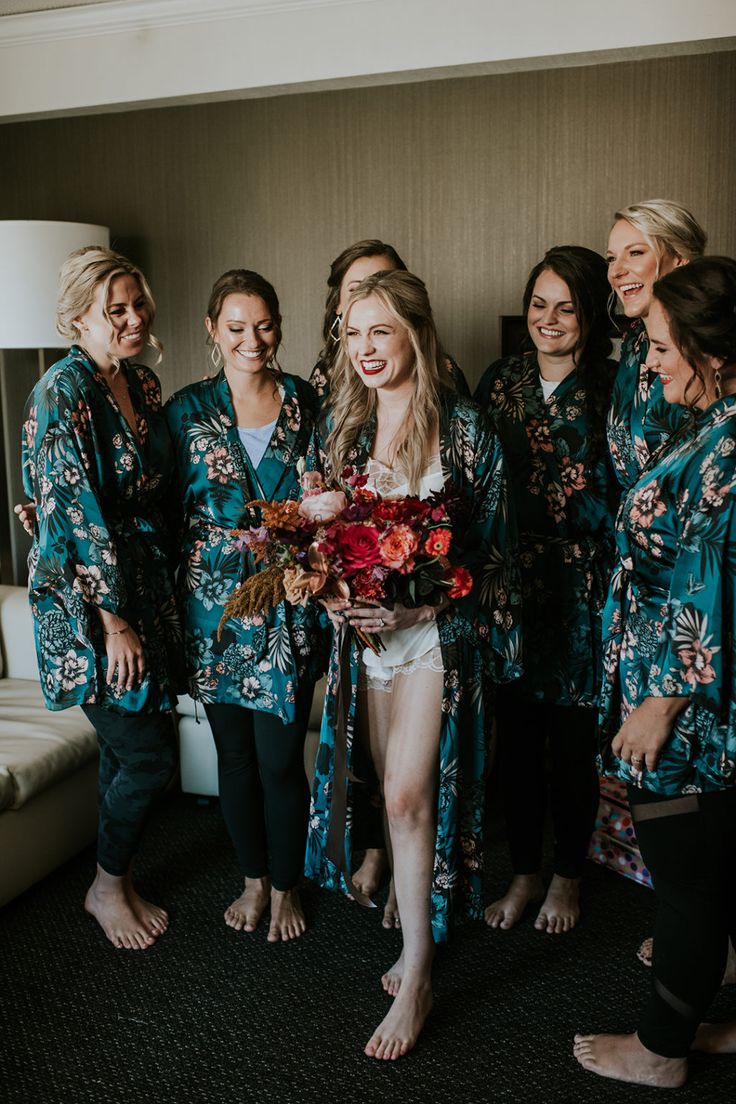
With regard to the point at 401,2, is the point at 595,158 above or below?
below

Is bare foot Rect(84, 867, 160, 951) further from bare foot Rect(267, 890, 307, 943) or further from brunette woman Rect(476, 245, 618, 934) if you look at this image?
brunette woman Rect(476, 245, 618, 934)

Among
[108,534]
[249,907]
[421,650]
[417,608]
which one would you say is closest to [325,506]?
[417,608]

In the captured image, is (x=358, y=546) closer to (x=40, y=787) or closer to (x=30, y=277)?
(x=40, y=787)

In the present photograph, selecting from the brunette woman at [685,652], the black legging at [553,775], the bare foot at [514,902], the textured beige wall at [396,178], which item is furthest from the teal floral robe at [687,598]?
the textured beige wall at [396,178]

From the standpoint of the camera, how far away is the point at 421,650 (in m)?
2.19

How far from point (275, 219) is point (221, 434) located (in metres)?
1.87

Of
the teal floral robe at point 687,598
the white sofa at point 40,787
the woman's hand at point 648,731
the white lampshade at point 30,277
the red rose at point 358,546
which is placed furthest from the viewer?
the white lampshade at point 30,277

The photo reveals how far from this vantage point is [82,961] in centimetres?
262

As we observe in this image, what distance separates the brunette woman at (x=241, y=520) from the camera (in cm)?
250

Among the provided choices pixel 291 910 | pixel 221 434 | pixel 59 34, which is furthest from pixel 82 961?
pixel 59 34

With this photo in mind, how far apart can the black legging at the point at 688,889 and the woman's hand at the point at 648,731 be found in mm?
86

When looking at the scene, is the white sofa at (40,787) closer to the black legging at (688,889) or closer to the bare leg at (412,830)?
the bare leg at (412,830)

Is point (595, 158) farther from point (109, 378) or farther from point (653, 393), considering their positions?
point (109, 378)

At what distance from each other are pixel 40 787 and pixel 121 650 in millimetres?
706
